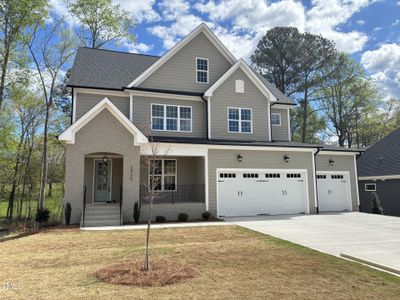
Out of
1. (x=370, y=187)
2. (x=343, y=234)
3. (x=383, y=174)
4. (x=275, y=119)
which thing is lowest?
(x=343, y=234)

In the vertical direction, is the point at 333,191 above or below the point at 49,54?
below

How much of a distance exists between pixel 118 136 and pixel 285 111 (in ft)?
39.7

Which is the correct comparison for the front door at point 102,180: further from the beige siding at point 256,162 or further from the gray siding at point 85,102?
the beige siding at point 256,162

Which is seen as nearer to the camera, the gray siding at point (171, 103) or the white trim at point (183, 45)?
the gray siding at point (171, 103)

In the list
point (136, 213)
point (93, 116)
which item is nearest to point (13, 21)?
point (93, 116)

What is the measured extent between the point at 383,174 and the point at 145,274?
2259 cm

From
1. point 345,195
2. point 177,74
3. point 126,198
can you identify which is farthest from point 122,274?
point 345,195

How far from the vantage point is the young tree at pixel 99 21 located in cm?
2725

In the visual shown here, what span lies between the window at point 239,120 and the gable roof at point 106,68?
638 centimetres

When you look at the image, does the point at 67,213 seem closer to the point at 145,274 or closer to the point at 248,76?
the point at 145,274

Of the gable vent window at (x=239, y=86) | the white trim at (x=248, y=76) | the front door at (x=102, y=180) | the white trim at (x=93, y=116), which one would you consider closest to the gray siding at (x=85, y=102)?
the front door at (x=102, y=180)

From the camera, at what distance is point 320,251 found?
8.50 metres

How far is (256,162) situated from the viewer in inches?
665

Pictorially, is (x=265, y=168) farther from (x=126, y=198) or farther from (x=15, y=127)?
(x=15, y=127)
